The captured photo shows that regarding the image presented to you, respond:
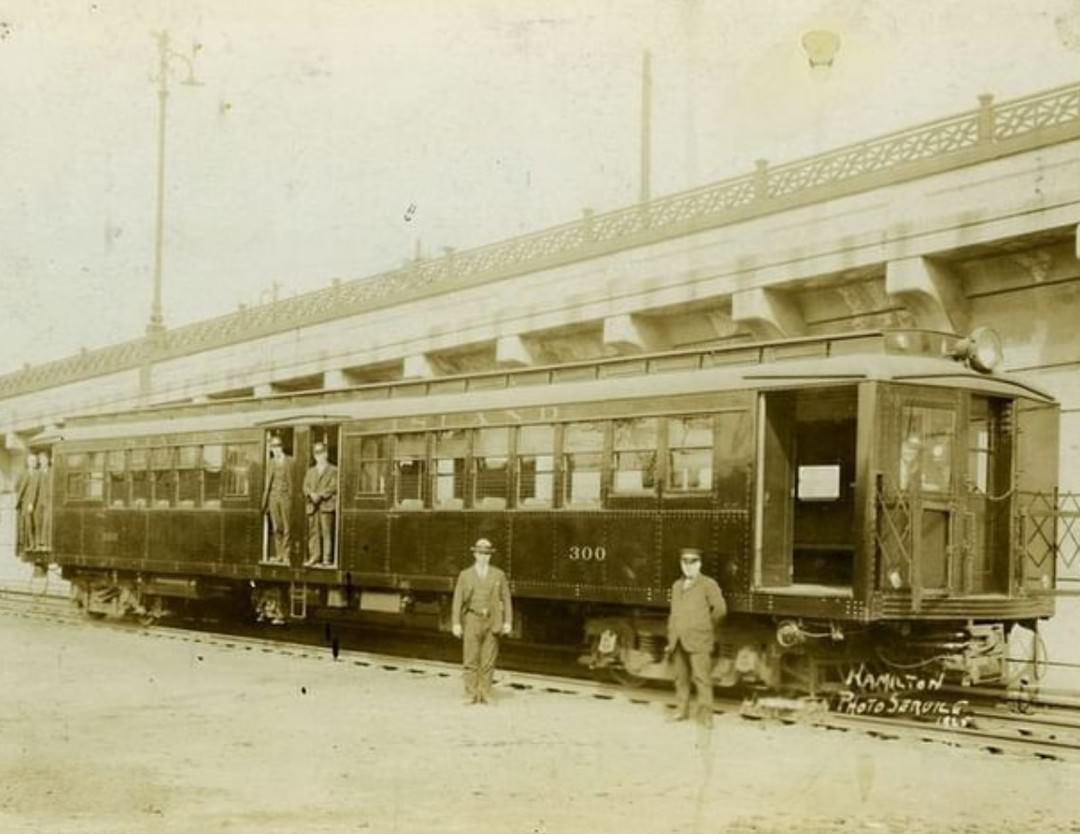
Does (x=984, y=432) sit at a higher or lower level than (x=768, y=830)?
higher

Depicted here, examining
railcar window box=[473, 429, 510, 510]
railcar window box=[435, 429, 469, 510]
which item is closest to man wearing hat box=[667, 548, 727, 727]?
railcar window box=[473, 429, 510, 510]

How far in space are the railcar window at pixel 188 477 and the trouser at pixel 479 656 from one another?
7.76m

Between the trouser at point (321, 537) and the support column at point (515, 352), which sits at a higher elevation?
the support column at point (515, 352)

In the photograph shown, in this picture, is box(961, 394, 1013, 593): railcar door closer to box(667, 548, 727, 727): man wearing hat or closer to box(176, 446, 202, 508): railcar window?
box(667, 548, 727, 727): man wearing hat

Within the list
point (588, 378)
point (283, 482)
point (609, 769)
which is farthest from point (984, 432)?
point (283, 482)

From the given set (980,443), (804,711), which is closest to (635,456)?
(804,711)

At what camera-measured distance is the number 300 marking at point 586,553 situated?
1370cm

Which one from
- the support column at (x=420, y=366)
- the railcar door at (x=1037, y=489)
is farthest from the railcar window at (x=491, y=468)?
the support column at (x=420, y=366)

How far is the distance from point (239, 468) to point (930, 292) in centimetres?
919

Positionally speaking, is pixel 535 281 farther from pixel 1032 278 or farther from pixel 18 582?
pixel 18 582

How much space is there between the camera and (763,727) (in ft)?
37.9

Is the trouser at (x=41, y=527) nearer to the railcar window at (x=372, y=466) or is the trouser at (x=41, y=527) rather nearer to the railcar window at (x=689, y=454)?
the railcar window at (x=372, y=466)

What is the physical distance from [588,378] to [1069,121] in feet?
19.3

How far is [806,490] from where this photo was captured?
1362 cm
